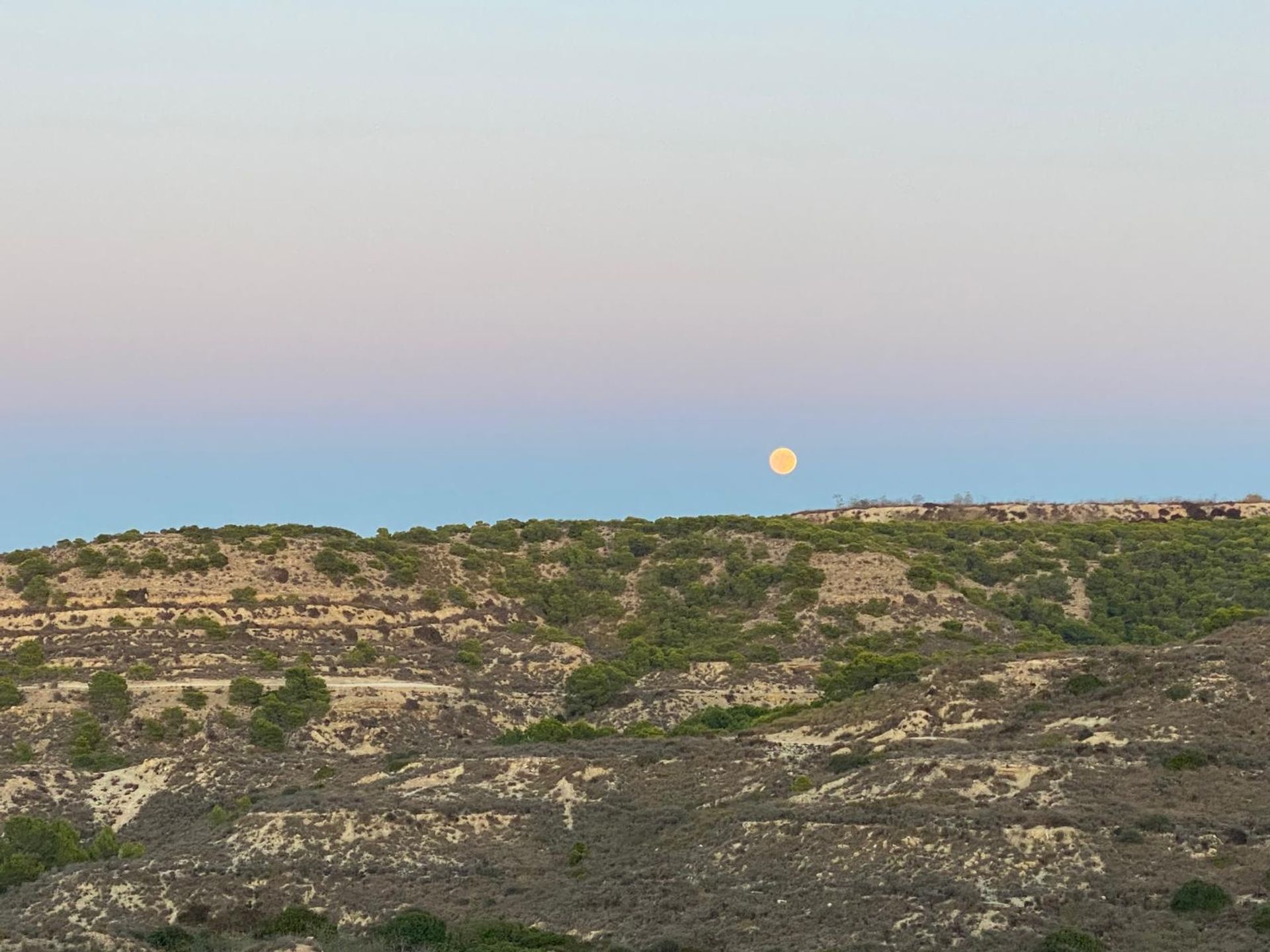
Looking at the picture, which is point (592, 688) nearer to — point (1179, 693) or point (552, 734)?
point (552, 734)

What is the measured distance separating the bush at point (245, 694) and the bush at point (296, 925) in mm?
35315

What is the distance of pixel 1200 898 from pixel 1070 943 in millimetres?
4665

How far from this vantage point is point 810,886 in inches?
1913

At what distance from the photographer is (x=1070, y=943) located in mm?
42000

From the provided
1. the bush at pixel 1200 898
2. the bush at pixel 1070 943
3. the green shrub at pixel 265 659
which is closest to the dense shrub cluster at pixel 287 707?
the green shrub at pixel 265 659

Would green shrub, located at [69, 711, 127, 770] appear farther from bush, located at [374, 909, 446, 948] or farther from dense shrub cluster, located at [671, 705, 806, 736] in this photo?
bush, located at [374, 909, 446, 948]

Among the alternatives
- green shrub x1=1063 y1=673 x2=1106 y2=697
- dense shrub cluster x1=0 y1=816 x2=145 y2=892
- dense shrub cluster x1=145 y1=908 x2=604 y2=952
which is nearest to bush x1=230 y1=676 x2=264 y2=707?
dense shrub cluster x1=0 y1=816 x2=145 y2=892

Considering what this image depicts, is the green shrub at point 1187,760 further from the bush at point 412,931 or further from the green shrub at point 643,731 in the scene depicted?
the green shrub at point 643,731

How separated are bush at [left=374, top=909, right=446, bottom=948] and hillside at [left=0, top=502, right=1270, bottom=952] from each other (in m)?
1.00

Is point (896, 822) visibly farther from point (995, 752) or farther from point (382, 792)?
point (382, 792)

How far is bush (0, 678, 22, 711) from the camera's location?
82.0m

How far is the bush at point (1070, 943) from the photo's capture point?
137 ft

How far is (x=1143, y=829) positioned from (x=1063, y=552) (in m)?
87.1

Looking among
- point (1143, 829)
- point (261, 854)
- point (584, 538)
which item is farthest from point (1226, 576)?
point (261, 854)
